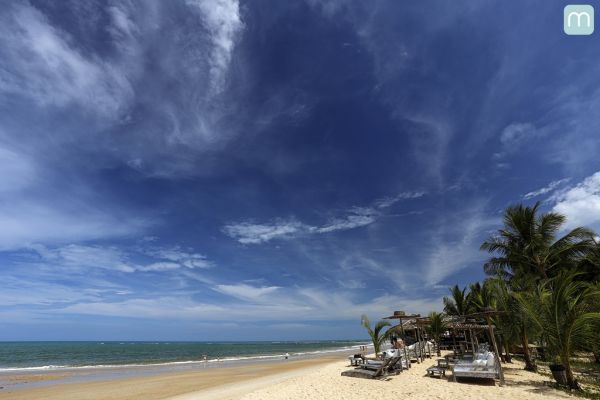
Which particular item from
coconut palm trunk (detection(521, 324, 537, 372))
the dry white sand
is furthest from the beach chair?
coconut palm trunk (detection(521, 324, 537, 372))

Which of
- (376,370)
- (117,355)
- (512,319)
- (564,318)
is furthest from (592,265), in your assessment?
(117,355)

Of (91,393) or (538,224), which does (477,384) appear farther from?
(91,393)

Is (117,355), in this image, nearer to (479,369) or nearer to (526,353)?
(479,369)

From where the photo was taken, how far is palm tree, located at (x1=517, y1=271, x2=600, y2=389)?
1014cm

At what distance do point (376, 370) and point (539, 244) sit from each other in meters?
14.1

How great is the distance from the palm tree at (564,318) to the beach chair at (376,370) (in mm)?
5973

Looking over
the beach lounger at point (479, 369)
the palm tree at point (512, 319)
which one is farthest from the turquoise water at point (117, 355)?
the palm tree at point (512, 319)

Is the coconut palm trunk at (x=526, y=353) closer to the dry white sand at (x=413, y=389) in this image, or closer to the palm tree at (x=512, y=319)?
the palm tree at (x=512, y=319)

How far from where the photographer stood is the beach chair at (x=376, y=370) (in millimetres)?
13750

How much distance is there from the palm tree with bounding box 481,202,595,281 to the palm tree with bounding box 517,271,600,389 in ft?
31.2

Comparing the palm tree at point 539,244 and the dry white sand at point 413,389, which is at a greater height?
the palm tree at point 539,244

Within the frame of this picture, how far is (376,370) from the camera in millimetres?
13805

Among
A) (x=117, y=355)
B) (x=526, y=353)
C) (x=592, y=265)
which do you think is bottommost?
(x=117, y=355)

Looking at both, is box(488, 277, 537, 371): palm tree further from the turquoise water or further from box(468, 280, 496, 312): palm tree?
the turquoise water
